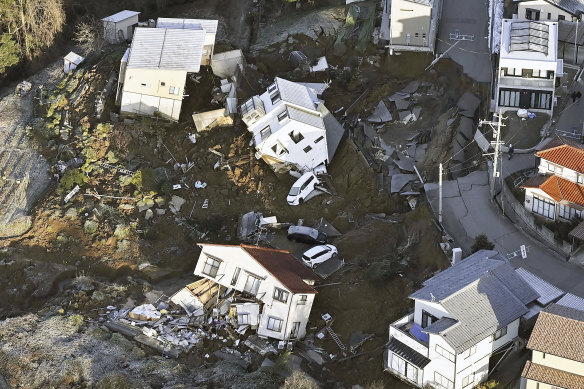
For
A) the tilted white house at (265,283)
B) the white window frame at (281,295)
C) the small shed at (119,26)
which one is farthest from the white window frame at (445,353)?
the small shed at (119,26)

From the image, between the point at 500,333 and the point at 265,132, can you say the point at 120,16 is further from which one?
the point at 500,333

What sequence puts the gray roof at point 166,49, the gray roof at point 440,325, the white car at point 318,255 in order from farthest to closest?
the gray roof at point 166,49, the white car at point 318,255, the gray roof at point 440,325

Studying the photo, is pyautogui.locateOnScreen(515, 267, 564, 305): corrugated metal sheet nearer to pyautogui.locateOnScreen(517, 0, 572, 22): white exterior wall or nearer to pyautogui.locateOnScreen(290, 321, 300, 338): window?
pyautogui.locateOnScreen(290, 321, 300, 338): window

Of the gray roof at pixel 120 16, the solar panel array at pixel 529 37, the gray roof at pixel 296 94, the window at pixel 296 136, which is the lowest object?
the window at pixel 296 136

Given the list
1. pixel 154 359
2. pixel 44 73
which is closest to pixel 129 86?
pixel 44 73

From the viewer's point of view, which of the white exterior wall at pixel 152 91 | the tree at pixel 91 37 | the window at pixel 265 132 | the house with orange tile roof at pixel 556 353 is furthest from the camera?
the tree at pixel 91 37

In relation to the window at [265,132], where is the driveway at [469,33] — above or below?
above

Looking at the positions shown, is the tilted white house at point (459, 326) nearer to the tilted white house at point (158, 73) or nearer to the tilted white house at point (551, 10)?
the tilted white house at point (551, 10)

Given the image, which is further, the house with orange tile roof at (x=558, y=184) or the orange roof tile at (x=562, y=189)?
the house with orange tile roof at (x=558, y=184)
